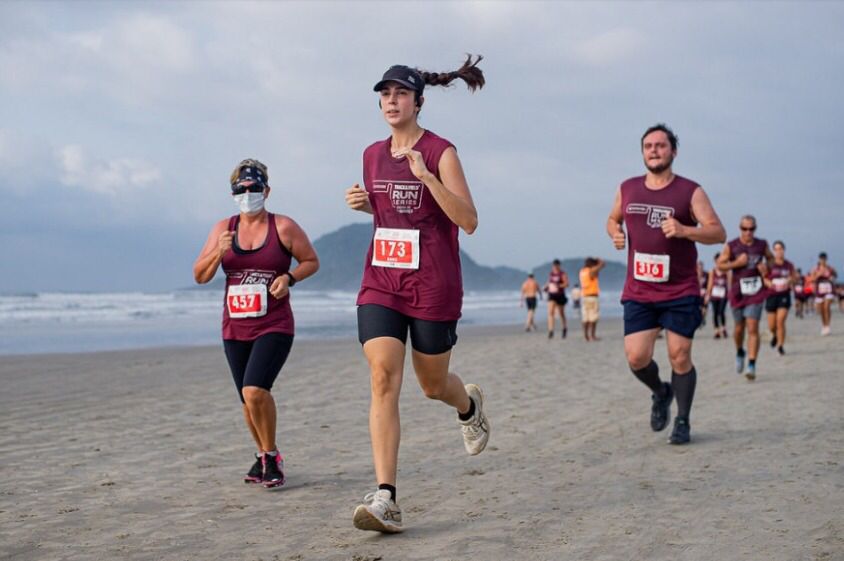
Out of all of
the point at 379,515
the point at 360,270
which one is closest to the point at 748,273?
the point at 379,515

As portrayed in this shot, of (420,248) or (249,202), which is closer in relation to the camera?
(420,248)

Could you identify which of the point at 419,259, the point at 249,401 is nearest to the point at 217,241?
the point at 249,401

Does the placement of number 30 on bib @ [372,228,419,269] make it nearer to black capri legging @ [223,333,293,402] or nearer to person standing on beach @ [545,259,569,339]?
black capri legging @ [223,333,293,402]

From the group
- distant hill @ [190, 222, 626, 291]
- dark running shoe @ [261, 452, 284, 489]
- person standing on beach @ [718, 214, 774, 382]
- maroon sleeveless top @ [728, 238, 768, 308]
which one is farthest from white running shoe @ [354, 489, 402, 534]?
distant hill @ [190, 222, 626, 291]

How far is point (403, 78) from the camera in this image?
4383 mm

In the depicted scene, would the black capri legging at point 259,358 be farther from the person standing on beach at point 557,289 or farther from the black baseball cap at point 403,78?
the person standing on beach at point 557,289

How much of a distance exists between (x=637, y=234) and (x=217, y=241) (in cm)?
308

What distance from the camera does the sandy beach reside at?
13.1ft

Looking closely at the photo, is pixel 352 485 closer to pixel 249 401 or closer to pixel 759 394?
pixel 249 401

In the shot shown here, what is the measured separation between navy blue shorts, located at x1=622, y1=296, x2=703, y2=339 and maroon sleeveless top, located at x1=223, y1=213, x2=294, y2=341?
2.68 metres

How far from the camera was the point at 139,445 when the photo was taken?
6.95 meters

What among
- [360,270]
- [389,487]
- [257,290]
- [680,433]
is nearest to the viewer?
[389,487]

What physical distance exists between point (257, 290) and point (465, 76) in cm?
181

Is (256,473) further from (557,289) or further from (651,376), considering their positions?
(557,289)
